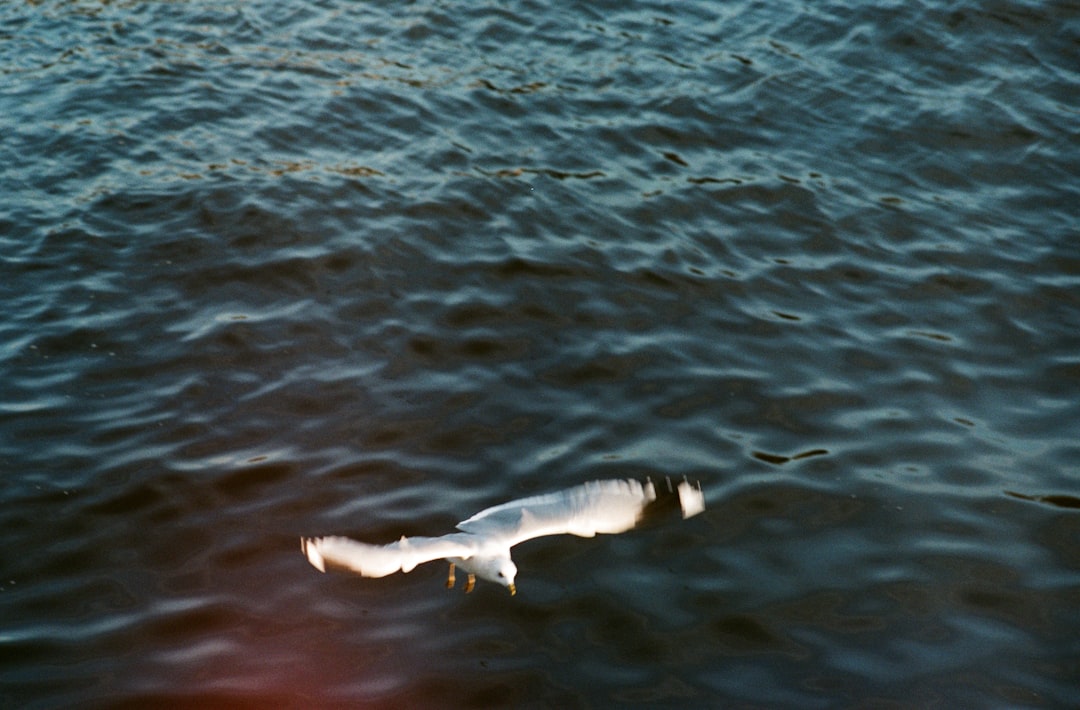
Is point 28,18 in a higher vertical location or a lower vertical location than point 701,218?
higher

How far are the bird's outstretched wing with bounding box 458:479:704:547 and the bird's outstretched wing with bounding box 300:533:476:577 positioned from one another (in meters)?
0.15

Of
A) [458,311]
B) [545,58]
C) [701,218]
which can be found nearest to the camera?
[458,311]

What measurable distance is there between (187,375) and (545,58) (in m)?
5.29

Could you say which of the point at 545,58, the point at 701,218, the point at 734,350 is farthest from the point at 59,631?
the point at 545,58

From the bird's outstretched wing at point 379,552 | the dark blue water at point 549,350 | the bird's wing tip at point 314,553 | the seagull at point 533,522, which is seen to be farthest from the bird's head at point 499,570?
the bird's wing tip at point 314,553

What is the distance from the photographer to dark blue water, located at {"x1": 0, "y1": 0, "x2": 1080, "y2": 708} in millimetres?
4695

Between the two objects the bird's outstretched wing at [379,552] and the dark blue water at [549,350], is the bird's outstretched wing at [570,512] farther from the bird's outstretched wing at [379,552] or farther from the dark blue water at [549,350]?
the dark blue water at [549,350]

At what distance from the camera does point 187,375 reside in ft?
20.7

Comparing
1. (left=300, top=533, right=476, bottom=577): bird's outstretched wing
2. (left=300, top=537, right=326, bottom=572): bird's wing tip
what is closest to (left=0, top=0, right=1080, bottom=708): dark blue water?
(left=300, top=533, right=476, bottom=577): bird's outstretched wing

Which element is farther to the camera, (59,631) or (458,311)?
(458,311)

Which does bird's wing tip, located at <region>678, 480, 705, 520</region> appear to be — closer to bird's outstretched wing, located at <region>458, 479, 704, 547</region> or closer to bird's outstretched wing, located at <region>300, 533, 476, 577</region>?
bird's outstretched wing, located at <region>458, 479, 704, 547</region>

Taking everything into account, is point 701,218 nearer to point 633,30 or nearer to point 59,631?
point 633,30

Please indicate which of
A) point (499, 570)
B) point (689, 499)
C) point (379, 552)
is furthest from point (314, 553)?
point (689, 499)

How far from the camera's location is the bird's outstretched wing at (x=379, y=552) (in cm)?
423
